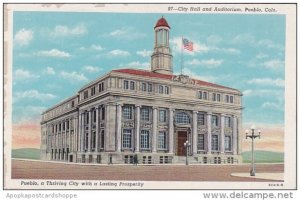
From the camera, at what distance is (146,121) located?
53.7 feet

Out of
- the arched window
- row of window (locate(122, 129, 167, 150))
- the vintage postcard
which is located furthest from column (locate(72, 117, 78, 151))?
the arched window

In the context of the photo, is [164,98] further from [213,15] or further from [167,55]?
[213,15]

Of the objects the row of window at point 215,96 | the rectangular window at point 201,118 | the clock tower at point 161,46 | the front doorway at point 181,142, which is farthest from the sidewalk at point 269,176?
the clock tower at point 161,46

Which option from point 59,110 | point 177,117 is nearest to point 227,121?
point 177,117

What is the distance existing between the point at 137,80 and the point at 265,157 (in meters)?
3.59

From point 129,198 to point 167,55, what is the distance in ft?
11.3

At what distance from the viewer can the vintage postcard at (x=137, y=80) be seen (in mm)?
15445

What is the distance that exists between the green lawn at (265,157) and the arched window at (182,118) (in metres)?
1.64

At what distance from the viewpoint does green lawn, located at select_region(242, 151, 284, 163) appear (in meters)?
15.7

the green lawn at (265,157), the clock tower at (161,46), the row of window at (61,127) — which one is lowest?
the green lawn at (265,157)

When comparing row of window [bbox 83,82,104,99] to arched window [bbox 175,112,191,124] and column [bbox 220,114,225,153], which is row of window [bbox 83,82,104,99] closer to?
arched window [bbox 175,112,191,124]

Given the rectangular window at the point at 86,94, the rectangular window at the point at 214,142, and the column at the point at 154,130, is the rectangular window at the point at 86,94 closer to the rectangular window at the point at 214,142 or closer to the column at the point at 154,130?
the column at the point at 154,130

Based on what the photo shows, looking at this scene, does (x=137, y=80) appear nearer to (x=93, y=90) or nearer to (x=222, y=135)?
(x=93, y=90)

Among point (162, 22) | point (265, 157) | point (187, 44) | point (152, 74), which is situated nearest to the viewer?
point (162, 22)
